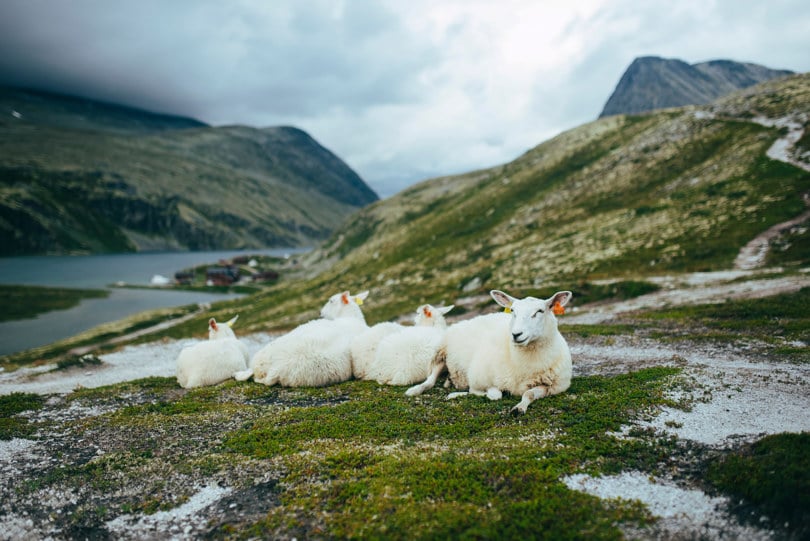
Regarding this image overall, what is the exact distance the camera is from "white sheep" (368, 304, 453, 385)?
13.5 meters

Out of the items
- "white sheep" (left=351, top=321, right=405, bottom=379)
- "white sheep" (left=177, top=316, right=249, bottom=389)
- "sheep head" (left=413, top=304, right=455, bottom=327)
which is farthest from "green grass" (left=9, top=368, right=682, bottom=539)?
"sheep head" (left=413, top=304, right=455, bottom=327)

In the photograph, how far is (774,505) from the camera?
557 cm

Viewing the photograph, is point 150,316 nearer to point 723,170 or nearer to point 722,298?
point 722,298

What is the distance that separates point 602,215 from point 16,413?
56.2 metres

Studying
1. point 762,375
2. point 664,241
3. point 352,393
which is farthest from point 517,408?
point 664,241

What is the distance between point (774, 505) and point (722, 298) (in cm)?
2159

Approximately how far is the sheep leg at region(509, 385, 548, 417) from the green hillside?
2535 cm

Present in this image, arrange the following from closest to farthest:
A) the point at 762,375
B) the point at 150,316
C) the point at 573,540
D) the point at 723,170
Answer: the point at 573,540, the point at 762,375, the point at 723,170, the point at 150,316

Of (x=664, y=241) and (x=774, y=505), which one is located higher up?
(x=664, y=241)

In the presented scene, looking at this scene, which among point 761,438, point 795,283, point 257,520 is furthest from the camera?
point 795,283

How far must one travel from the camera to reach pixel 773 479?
585cm

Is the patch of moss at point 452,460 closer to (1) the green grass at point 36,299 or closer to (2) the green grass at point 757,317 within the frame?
(2) the green grass at point 757,317

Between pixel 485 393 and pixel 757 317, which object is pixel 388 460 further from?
pixel 757 317

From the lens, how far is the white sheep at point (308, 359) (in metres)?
14.0
